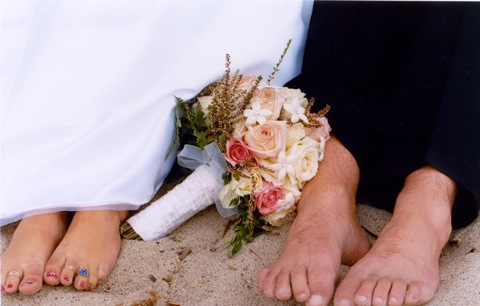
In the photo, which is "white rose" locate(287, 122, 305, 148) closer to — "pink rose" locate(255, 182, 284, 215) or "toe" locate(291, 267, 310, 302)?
"pink rose" locate(255, 182, 284, 215)

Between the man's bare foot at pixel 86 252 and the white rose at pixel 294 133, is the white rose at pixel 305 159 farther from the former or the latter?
the man's bare foot at pixel 86 252

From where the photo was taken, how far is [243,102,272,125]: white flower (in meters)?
1.85

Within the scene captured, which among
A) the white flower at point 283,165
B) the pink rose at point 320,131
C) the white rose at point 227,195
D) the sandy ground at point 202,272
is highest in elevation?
the pink rose at point 320,131

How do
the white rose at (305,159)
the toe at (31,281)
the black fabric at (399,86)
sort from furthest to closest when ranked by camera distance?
1. the white rose at (305,159)
2. the black fabric at (399,86)
3. the toe at (31,281)

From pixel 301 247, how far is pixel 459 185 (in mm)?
451

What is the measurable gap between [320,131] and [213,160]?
31 cm

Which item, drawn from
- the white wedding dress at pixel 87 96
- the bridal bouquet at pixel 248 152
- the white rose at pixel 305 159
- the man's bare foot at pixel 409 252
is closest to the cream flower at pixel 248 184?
the bridal bouquet at pixel 248 152

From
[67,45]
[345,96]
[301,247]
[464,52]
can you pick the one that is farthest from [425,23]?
[67,45]

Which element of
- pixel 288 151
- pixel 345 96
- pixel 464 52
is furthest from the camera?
pixel 345 96

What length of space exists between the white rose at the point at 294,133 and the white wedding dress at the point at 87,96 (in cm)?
33

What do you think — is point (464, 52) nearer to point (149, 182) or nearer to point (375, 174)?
point (375, 174)

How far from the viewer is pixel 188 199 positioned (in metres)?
1.92

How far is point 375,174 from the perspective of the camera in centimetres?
192

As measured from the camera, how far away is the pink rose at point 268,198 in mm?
1850
